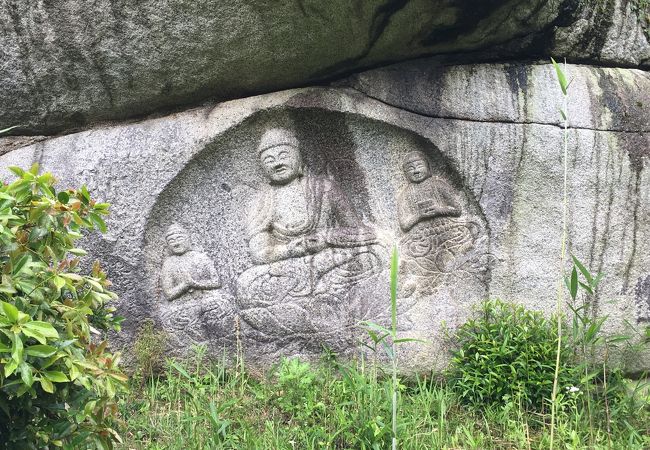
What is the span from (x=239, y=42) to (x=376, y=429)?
80.9 inches

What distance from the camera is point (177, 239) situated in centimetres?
383

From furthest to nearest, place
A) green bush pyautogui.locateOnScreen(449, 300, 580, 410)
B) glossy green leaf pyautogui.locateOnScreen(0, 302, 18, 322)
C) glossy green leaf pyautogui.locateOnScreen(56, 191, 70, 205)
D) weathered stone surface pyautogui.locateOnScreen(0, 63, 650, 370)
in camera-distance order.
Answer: weathered stone surface pyautogui.locateOnScreen(0, 63, 650, 370) < green bush pyautogui.locateOnScreen(449, 300, 580, 410) < glossy green leaf pyautogui.locateOnScreen(56, 191, 70, 205) < glossy green leaf pyautogui.locateOnScreen(0, 302, 18, 322)

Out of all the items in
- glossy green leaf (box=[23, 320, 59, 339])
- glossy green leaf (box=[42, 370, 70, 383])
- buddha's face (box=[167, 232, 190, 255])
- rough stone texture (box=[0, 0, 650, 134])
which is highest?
rough stone texture (box=[0, 0, 650, 134])

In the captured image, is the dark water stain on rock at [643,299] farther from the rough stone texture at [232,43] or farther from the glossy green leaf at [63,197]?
the glossy green leaf at [63,197]

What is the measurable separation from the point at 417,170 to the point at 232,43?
1248 millimetres

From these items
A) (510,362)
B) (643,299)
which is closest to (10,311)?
(510,362)

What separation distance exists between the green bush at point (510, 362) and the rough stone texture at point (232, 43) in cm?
154

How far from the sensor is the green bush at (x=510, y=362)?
3.31 meters

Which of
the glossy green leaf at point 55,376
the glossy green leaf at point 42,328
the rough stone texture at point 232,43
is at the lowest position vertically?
the glossy green leaf at point 55,376

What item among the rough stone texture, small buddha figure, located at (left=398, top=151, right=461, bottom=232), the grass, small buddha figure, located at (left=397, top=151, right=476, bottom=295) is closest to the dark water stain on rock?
the grass

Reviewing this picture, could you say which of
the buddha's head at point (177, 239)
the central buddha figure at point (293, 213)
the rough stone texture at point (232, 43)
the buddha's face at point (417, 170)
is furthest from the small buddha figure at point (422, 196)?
the buddha's head at point (177, 239)

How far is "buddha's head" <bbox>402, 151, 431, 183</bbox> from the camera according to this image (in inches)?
151

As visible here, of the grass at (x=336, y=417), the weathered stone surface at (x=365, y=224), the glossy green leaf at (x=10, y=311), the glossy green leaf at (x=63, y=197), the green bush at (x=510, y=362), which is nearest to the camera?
the glossy green leaf at (x=10, y=311)

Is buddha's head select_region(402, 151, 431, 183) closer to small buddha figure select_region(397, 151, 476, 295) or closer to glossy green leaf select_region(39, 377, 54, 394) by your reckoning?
small buddha figure select_region(397, 151, 476, 295)
